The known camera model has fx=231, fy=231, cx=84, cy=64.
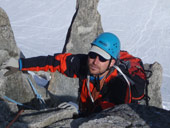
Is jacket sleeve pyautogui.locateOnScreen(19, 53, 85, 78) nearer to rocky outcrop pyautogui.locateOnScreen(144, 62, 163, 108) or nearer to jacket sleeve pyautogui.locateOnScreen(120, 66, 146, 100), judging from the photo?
jacket sleeve pyautogui.locateOnScreen(120, 66, 146, 100)

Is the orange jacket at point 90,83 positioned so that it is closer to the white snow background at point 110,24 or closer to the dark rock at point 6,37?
the dark rock at point 6,37

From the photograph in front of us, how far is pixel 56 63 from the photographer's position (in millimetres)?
3969

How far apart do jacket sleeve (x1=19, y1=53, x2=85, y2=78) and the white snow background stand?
1378 centimetres

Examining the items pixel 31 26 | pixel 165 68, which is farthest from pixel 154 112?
pixel 31 26

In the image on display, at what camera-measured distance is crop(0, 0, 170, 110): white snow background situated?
19.0 m

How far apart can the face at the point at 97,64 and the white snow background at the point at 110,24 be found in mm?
14112

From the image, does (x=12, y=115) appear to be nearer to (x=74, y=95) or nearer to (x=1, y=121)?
(x=1, y=121)

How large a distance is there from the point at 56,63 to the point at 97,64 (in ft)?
2.56

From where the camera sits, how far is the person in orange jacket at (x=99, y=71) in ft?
11.3

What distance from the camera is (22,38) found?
20.0 meters

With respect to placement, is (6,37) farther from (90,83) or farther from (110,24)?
(110,24)

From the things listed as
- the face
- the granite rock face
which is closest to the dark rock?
the face

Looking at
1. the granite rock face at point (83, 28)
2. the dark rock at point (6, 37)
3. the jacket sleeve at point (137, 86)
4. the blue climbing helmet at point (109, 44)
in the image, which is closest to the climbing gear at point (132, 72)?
the jacket sleeve at point (137, 86)

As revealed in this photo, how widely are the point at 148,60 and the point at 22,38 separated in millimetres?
10733
